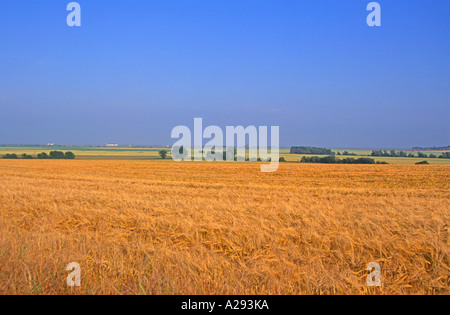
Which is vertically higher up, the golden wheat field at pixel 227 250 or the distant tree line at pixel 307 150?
the distant tree line at pixel 307 150

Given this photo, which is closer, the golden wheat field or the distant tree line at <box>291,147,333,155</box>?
the golden wheat field

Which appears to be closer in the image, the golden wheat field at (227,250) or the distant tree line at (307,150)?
the golden wheat field at (227,250)

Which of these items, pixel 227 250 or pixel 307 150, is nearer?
pixel 227 250

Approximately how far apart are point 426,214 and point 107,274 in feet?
19.7

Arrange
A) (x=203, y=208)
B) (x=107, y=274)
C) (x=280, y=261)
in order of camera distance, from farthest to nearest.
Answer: (x=203, y=208), (x=280, y=261), (x=107, y=274)

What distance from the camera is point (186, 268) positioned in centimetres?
443

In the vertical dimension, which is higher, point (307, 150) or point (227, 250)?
point (307, 150)

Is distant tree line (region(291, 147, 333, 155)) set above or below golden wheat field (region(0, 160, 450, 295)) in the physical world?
above

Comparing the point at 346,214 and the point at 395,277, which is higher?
the point at 346,214
